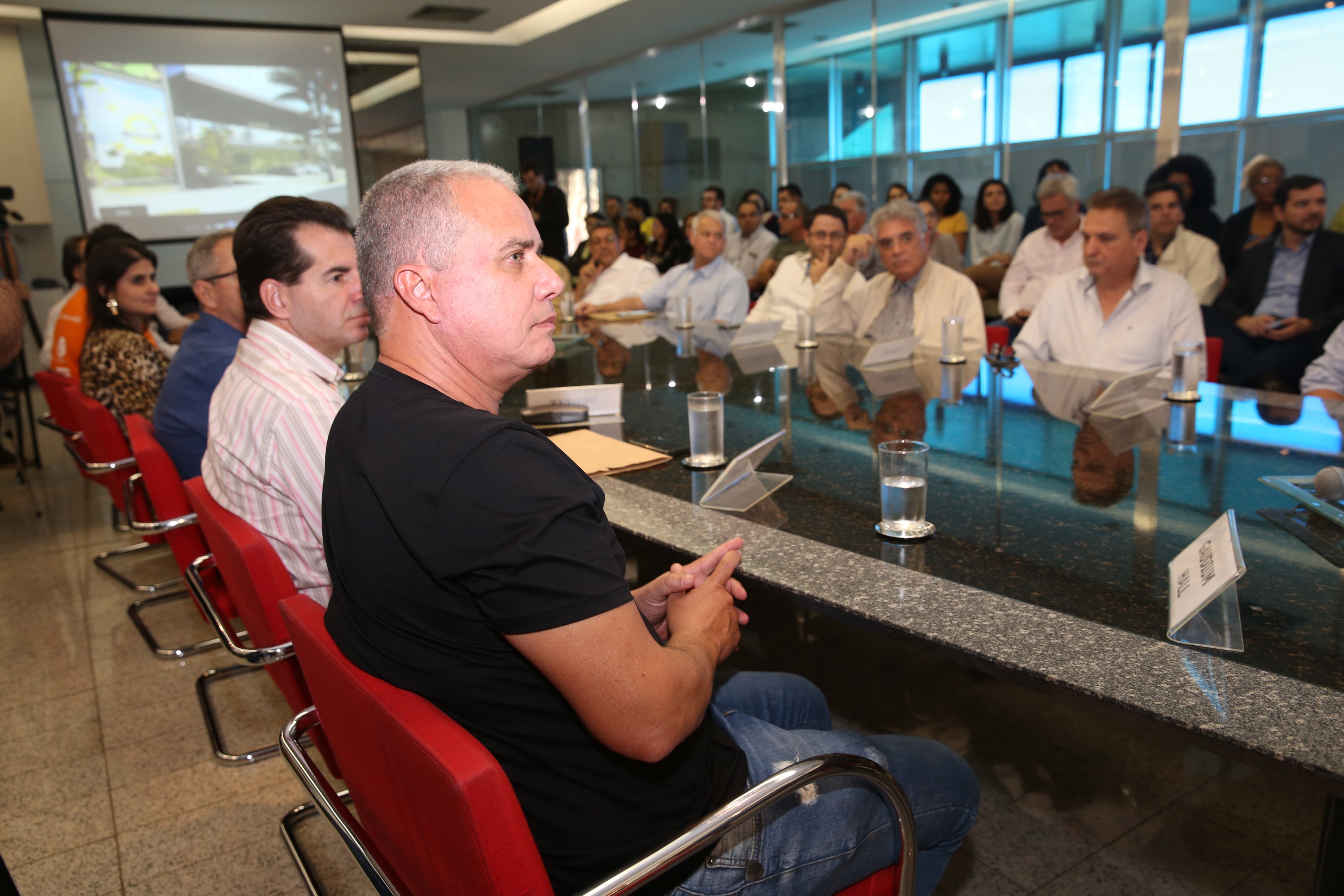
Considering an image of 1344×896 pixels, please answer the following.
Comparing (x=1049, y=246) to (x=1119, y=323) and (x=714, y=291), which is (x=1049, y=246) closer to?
(x=714, y=291)

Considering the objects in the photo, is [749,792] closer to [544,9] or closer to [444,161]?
[444,161]

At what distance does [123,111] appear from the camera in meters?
8.24

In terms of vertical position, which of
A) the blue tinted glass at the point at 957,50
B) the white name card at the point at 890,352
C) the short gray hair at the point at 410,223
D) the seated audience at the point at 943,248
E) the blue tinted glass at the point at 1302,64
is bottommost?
the white name card at the point at 890,352

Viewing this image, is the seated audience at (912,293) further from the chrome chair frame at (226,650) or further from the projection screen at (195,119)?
the projection screen at (195,119)

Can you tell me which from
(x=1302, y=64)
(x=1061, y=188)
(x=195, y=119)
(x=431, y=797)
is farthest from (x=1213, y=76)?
(x=195, y=119)

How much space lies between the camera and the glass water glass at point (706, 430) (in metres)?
1.75

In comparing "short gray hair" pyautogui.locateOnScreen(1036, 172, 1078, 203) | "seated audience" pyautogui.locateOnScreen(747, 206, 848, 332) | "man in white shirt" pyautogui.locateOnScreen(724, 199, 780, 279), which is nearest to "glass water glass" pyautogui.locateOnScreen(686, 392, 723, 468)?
"seated audience" pyautogui.locateOnScreen(747, 206, 848, 332)

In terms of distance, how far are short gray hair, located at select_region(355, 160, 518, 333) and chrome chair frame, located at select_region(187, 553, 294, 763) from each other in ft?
1.94

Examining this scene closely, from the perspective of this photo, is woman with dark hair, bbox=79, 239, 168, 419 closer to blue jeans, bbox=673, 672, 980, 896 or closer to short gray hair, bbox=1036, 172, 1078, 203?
blue jeans, bbox=673, 672, 980, 896

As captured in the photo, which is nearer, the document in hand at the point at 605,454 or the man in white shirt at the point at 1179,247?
the document in hand at the point at 605,454

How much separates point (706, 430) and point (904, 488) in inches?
20.5

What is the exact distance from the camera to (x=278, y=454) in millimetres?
1616

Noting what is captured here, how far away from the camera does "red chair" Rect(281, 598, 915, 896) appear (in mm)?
754

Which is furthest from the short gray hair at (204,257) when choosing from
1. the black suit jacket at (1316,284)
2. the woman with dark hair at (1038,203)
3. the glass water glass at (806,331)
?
the woman with dark hair at (1038,203)
